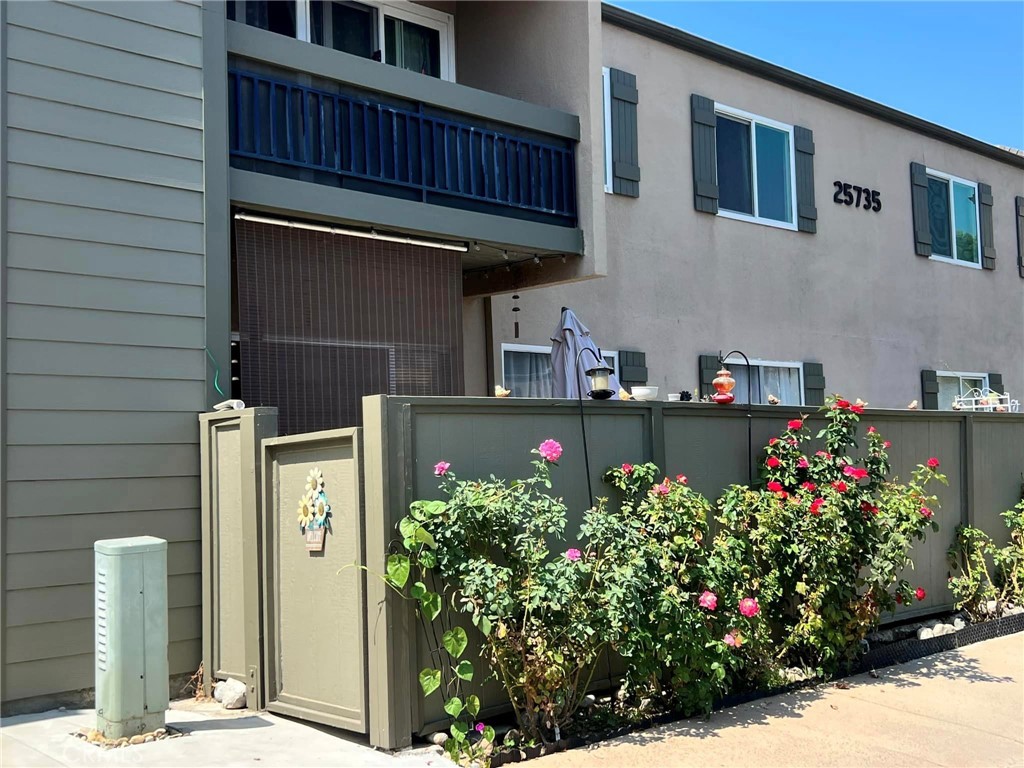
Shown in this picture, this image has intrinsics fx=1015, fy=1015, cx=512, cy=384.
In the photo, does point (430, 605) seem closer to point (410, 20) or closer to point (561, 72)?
point (561, 72)

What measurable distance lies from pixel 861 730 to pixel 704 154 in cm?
736

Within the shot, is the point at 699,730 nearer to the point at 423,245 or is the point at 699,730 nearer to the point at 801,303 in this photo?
the point at 423,245

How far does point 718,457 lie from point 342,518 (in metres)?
2.96

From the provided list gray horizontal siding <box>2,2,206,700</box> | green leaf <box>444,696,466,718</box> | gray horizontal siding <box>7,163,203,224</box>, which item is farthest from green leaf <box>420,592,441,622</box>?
gray horizontal siding <box>7,163,203,224</box>

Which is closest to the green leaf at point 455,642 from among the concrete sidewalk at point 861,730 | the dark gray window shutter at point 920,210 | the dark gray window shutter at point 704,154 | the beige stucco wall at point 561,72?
the concrete sidewalk at point 861,730

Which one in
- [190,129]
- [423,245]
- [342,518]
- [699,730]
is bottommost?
[699,730]

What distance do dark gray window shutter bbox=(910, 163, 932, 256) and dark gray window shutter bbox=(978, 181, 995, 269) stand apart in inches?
61.4

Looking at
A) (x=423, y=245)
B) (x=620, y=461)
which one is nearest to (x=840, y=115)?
(x=423, y=245)

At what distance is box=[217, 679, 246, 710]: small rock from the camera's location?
6215 mm

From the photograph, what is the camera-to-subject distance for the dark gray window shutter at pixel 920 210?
14.5 metres

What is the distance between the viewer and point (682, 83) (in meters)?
11.6

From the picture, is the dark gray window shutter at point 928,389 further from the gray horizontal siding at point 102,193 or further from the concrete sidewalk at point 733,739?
the gray horizontal siding at point 102,193

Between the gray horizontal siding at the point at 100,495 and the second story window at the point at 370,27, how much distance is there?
420 cm

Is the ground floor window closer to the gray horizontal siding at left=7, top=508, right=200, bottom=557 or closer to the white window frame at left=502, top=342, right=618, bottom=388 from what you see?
the white window frame at left=502, top=342, right=618, bottom=388
